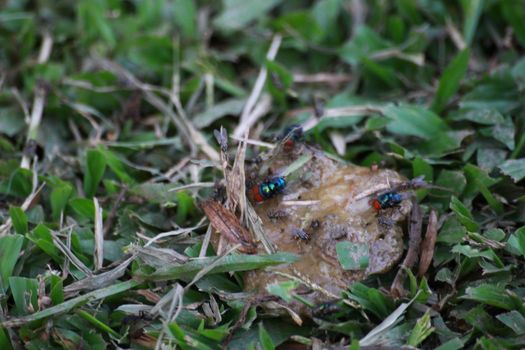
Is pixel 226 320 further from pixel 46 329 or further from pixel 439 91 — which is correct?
pixel 439 91

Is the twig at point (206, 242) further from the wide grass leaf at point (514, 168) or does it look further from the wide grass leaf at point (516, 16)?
the wide grass leaf at point (516, 16)

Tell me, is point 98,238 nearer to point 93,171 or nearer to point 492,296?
point 93,171

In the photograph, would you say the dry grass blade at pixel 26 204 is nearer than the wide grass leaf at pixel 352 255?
No

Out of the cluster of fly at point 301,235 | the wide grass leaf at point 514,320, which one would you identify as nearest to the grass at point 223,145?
the wide grass leaf at point 514,320

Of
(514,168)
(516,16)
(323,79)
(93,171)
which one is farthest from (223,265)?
(516,16)

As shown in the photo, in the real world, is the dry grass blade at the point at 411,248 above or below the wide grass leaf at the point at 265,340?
above

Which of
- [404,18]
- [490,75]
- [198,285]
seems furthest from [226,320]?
[404,18]

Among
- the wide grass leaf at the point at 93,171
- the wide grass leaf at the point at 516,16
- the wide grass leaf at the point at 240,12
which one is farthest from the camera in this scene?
the wide grass leaf at the point at 240,12
